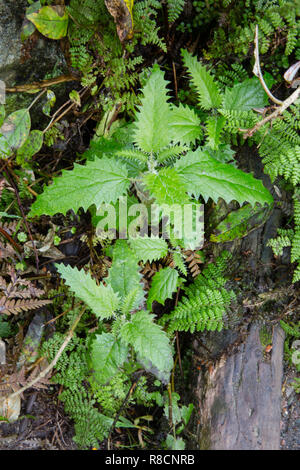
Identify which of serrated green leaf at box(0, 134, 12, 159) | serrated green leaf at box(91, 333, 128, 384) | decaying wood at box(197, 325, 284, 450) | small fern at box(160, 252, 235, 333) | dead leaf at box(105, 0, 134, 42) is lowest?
decaying wood at box(197, 325, 284, 450)

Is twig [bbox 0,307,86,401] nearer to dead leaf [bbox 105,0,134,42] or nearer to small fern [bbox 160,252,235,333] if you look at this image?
small fern [bbox 160,252,235,333]

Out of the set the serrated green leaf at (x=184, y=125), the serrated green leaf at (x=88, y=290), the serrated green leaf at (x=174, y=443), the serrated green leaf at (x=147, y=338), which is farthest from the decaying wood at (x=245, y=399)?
the serrated green leaf at (x=184, y=125)

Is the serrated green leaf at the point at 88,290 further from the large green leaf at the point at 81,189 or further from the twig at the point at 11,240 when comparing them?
the twig at the point at 11,240

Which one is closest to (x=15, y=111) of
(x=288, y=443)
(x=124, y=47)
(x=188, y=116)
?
(x=124, y=47)

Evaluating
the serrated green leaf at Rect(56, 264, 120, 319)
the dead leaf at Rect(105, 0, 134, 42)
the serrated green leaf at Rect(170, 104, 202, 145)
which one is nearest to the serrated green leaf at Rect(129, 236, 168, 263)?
the serrated green leaf at Rect(56, 264, 120, 319)

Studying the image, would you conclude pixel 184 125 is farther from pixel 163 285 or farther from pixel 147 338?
pixel 147 338

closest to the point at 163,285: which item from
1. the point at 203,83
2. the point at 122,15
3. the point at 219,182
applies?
the point at 219,182

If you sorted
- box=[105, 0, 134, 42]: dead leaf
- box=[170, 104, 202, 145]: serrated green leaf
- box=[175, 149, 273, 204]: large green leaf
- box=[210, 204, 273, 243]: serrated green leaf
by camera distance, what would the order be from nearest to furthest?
box=[175, 149, 273, 204]: large green leaf, box=[105, 0, 134, 42]: dead leaf, box=[170, 104, 202, 145]: serrated green leaf, box=[210, 204, 273, 243]: serrated green leaf
